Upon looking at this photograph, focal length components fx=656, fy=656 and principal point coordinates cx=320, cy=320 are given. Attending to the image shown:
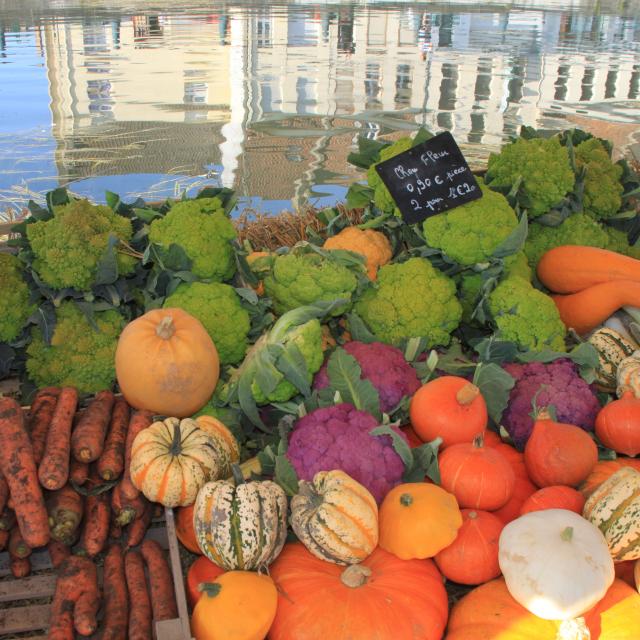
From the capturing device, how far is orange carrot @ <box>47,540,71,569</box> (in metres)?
1.91

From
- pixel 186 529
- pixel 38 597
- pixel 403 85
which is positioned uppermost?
pixel 403 85

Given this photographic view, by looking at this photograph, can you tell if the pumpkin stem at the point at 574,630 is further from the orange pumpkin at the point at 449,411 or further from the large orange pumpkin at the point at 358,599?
the orange pumpkin at the point at 449,411

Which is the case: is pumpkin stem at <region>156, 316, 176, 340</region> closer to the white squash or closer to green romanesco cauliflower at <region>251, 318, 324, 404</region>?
green romanesco cauliflower at <region>251, 318, 324, 404</region>

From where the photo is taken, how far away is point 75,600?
1.76 m

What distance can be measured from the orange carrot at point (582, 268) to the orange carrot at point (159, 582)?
7.27 feet

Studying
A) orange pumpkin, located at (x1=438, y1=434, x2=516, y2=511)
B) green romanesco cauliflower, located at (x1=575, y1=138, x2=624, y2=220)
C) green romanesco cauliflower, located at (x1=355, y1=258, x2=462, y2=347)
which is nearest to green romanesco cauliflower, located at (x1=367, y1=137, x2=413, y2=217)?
green romanesco cauliflower, located at (x1=355, y1=258, x2=462, y2=347)

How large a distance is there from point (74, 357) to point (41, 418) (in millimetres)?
558

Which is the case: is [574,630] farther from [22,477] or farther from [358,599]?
[22,477]

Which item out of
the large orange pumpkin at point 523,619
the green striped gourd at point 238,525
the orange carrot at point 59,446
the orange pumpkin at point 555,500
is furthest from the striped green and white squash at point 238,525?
the orange pumpkin at point 555,500

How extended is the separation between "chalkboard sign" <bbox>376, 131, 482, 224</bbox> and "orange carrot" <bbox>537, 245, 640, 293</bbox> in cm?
56

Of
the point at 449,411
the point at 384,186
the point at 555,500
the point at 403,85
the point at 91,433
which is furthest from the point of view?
the point at 403,85

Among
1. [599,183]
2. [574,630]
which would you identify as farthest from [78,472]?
[599,183]

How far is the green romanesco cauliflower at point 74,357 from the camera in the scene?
272 centimetres

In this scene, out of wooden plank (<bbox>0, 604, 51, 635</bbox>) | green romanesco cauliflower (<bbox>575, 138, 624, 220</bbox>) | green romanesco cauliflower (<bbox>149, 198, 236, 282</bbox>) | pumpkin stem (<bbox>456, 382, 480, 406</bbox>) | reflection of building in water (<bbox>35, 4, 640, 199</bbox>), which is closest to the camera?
wooden plank (<bbox>0, 604, 51, 635</bbox>)
